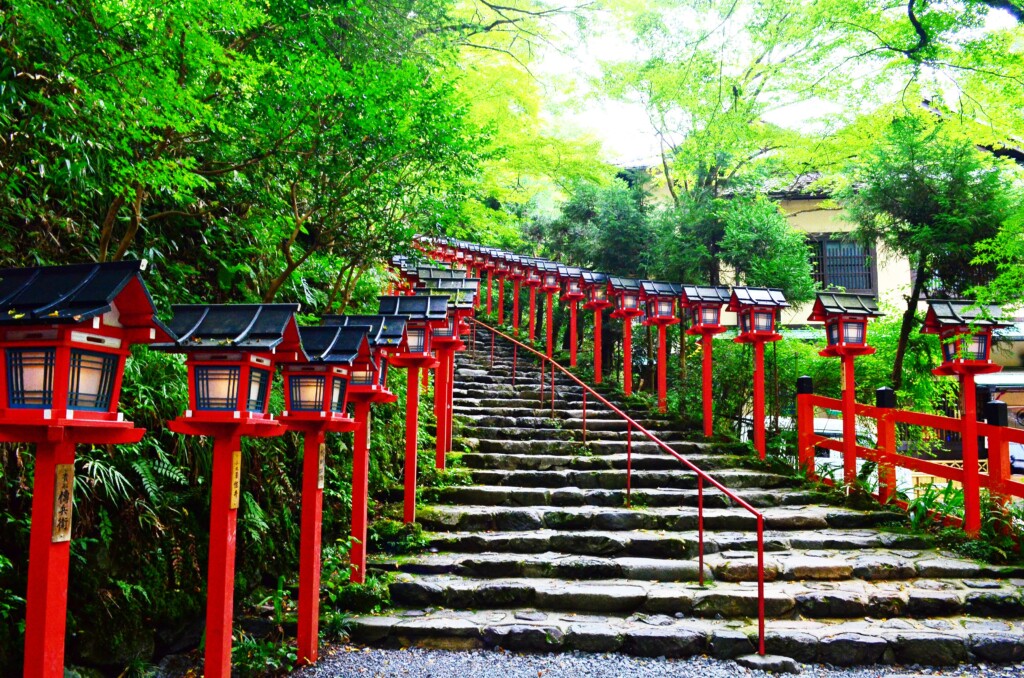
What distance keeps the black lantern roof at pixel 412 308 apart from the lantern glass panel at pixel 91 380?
392cm

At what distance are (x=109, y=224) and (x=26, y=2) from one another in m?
1.46

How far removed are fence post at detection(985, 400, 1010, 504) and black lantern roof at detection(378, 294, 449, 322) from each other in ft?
20.8

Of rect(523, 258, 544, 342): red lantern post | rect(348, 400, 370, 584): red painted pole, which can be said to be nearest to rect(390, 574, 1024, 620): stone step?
rect(348, 400, 370, 584): red painted pole

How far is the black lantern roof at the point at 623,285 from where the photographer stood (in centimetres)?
1270

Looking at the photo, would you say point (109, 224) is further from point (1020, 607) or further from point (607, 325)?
point (607, 325)

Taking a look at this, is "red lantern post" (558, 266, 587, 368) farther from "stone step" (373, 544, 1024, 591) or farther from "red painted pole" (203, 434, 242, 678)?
"red painted pole" (203, 434, 242, 678)

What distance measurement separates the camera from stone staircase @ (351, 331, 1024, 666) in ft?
18.4

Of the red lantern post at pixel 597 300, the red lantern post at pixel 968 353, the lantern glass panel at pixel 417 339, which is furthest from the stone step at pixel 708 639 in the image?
the red lantern post at pixel 597 300

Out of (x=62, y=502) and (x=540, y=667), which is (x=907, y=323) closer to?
(x=540, y=667)

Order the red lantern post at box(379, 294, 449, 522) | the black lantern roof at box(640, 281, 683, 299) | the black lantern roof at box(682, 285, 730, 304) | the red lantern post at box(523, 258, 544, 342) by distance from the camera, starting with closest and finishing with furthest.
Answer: the red lantern post at box(379, 294, 449, 522) < the black lantern roof at box(682, 285, 730, 304) < the black lantern roof at box(640, 281, 683, 299) < the red lantern post at box(523, 258, 544, 342)

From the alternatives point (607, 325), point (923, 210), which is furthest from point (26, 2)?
point (607, 325)

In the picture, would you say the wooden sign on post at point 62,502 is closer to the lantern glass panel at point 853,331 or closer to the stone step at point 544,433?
the stone step at point 544,433

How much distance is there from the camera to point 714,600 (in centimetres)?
616

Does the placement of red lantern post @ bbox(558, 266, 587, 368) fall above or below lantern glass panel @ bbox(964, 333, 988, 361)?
above
